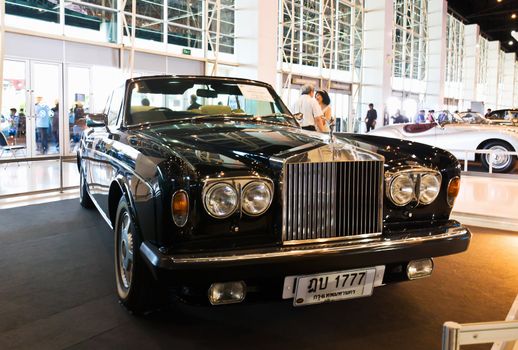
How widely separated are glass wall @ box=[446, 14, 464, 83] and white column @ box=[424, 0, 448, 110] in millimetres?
4038

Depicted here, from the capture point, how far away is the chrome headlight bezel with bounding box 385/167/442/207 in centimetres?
261

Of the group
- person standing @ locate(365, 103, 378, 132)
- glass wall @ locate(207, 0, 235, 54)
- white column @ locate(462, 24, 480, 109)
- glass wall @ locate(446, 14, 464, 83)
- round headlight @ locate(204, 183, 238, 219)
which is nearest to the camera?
round headlight @ locate(204, 183, 238, 219)

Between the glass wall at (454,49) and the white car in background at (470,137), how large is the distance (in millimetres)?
23417

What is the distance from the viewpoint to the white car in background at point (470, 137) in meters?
9.11

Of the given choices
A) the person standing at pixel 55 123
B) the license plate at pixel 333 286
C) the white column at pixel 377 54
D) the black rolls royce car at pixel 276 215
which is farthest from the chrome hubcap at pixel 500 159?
the white column at pixel 377 54

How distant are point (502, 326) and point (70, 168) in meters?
9.49

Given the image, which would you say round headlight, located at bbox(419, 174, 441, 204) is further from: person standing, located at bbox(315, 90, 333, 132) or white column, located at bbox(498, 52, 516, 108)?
white column, located at bbox(498, 52, 516, 108)

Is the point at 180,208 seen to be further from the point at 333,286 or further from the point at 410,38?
the point at 410,38

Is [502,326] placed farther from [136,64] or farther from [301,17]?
[301,17]

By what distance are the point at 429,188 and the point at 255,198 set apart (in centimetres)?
108

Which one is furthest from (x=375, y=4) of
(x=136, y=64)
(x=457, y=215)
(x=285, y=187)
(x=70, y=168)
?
(x=285, y=187)

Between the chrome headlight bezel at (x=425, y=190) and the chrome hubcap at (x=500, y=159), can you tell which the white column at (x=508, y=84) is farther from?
the chrome headlight bezel at (x=425, y=190)

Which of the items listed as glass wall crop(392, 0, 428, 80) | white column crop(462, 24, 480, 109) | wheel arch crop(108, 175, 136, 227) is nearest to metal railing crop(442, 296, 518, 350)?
wheel arch crop(108, 175, 136, 227)

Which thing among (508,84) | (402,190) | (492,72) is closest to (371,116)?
(402,190)
